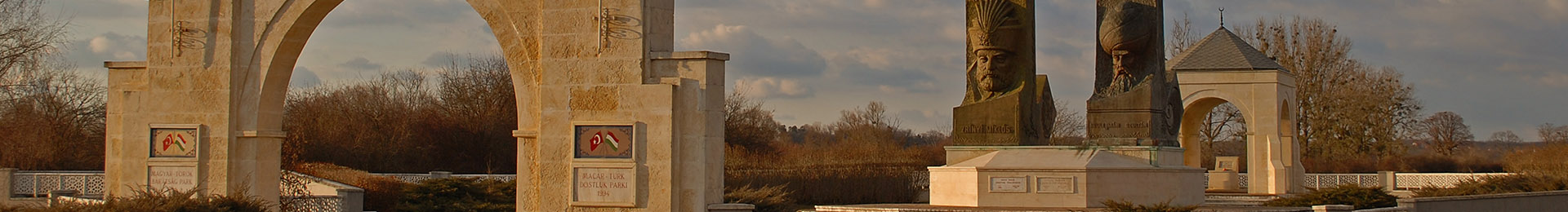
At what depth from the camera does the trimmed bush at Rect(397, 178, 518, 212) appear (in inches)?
Answer: 871

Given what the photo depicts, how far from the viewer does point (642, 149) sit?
48.0 feet

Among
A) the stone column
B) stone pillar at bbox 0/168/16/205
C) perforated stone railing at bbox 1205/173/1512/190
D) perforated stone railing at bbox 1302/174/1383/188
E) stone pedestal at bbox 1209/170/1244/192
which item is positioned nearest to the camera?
the stone column

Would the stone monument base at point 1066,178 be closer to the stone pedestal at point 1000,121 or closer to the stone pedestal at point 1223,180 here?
the stone pedestal at point 1000,121

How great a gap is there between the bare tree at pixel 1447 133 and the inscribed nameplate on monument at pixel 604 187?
43073 millimetres

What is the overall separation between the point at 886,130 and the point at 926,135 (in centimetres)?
1567

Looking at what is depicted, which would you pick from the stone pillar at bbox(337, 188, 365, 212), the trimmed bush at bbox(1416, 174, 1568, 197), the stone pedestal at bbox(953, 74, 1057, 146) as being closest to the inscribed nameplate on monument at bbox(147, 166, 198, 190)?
the stone pillar at bbox(337, 188, 365, 212)

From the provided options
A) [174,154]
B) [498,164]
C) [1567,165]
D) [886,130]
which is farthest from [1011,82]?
[886,130]

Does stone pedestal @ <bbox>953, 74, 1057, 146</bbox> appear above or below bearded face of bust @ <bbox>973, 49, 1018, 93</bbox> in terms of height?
below

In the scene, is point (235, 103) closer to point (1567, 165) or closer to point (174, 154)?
point (174, 154)

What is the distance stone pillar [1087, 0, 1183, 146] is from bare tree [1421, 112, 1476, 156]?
3734cm

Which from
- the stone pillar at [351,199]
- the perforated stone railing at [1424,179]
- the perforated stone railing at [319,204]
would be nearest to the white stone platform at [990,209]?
the perforated stone railing at [319,204]

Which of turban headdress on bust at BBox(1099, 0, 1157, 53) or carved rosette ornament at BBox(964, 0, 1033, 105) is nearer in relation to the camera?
turban headdress on bust at BBox(1099, 0, 1157, 53)

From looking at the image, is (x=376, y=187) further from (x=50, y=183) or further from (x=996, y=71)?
(x=996, y=71)

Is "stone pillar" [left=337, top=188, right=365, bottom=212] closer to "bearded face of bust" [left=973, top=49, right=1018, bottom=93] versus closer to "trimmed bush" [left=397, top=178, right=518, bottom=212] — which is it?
"trimmed bush" [left=397, top=178, right=518, bottom=212]
